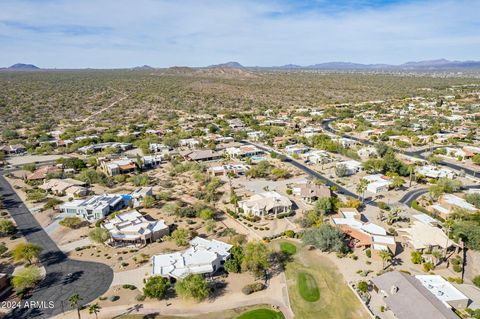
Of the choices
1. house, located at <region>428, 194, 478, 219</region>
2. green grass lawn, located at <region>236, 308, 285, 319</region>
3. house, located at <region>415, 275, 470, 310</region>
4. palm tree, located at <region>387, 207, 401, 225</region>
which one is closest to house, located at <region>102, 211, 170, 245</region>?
green grass lawn, located at <region>236, 308, 285, 319</region>

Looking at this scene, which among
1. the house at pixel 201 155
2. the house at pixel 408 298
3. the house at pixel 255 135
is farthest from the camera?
the house at pixel 255 135

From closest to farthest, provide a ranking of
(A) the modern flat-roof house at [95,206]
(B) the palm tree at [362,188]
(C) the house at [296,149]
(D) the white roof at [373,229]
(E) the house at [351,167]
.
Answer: (D) the white roof at [373,229] → (A) the modern flat-roof house at [95,206] → (B) the palm tree at [362,188] → (E) the house at [351,167] → (C) the house at [296,149]

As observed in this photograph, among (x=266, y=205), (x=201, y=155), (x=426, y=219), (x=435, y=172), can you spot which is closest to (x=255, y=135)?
(x=201, y=155)

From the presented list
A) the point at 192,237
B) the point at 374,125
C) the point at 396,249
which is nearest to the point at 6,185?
the point at 192,237

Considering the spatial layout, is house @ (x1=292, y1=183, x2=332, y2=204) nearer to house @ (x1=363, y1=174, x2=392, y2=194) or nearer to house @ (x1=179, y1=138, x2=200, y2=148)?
house @ (x1=363, y1=174, x2=392, y2=194)

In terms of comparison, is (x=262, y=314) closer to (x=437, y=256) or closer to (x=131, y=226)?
(x=437, y=256)

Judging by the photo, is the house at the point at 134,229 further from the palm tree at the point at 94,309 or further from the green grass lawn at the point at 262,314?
the green grass lawn at the point at 262,314

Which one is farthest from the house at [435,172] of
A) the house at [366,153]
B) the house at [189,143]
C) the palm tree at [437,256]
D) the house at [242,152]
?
the house at [189,143]
